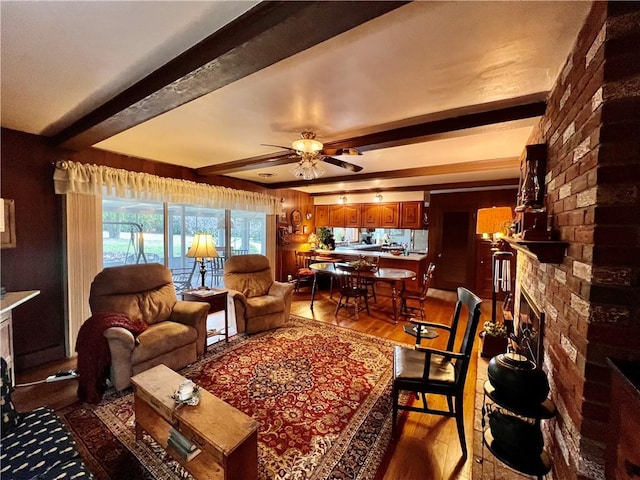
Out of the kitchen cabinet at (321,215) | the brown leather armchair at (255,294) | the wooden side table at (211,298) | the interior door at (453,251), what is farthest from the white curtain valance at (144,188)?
the interior door at (453,251)

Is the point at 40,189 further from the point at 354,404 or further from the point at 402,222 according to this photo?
the point at 402,222

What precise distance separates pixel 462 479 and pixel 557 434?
619mm

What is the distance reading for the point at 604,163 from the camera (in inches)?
38.8

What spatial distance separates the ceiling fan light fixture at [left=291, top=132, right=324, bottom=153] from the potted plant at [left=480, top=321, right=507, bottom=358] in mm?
2486

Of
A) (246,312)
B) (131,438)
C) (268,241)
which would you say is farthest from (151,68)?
→ (268,241)

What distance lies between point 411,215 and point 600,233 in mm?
5090

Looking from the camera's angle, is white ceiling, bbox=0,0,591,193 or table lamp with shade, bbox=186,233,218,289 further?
table lamp with shade, bbox=186,233,218,289

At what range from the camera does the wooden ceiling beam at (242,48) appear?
101 cm

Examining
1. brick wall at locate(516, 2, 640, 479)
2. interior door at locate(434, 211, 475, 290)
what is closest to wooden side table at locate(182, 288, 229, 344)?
brick wall at locate(516, 2, 640, 479)

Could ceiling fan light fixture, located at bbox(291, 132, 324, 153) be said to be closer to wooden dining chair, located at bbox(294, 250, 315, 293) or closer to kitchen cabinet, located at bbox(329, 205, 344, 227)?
wooden dining chair, located at bbox(294, 250, 315, 293)

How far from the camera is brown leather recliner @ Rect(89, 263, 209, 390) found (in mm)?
2318

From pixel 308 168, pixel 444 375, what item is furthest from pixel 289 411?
pixel 308 168

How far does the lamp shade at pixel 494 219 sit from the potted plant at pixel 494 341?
38.4 inches

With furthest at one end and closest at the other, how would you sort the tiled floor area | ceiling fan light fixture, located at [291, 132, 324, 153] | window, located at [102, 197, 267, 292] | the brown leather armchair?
1. window, located at [102, 197, 267, 292]
2. the brown leather armchair
3. ceiling fan light fixture, located at [291, 132, 324, 153]
4. the tiled floor area
